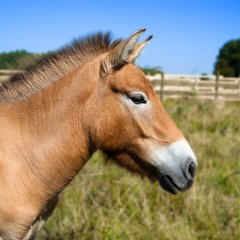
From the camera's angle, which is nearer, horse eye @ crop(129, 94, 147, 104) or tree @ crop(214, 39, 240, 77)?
horse eye @ crop(129, 94, 147, 104)

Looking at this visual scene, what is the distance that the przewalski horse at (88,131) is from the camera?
10.7 feet

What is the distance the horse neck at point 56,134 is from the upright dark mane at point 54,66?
15 cm

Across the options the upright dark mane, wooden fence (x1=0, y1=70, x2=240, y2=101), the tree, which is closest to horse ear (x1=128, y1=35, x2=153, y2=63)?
the upright dark mane

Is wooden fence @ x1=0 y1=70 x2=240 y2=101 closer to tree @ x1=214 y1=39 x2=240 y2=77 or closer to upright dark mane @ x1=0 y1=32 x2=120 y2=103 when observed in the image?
upright dark mane @ x1=0 y1=32 x2=120 y2=103

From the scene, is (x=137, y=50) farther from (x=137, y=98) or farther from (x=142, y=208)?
(x=142, y=208)

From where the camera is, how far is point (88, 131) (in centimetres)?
334

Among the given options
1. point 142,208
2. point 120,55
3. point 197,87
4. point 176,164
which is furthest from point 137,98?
point 197,87

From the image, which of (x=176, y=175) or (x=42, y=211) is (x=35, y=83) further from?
(x=176, y=175)

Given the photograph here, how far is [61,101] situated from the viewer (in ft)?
11.0

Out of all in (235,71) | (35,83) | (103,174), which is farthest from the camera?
(235,71)

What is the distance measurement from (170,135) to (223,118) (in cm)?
827

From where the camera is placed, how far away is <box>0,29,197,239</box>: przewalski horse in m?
3.25

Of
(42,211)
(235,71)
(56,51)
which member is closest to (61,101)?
(56,51)

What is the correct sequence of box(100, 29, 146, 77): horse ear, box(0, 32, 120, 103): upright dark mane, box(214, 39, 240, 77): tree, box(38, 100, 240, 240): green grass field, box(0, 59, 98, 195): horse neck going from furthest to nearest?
box(214, 39, 240, 77): tree
box(38, 100, 240, 240): green grass field
box(0, 32, 120, 103): upright dark mane
box(0, 59, 98, 195): horse neck
box(100, 29, 146, 77): horse ear
